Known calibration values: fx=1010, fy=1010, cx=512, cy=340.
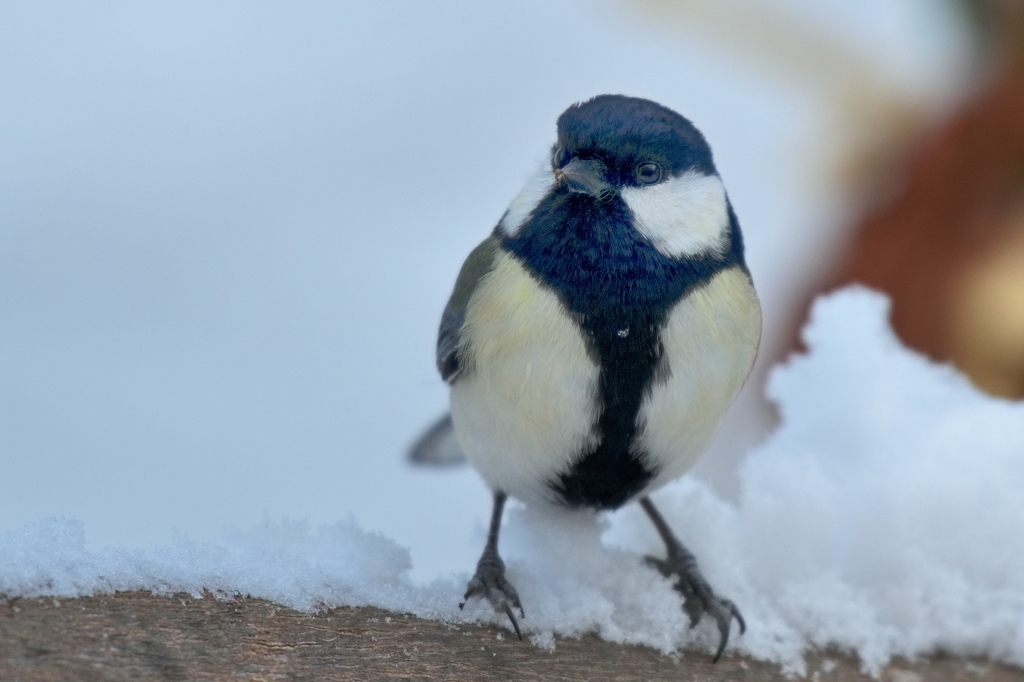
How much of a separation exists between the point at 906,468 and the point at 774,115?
1.56m

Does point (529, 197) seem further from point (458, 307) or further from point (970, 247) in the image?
point (970, 247)

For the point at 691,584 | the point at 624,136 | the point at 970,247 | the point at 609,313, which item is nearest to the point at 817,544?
the point at 691,584

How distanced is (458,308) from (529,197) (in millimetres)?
172

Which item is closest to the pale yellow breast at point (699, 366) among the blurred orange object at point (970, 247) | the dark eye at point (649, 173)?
the dark eye at point (649, 173)

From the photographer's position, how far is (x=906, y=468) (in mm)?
1315

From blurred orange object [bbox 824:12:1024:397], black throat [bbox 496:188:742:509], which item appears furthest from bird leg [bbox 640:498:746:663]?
blurred orange object [bbox 824:12:1024:397]

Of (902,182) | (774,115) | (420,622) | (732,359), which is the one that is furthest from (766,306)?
(420,622)

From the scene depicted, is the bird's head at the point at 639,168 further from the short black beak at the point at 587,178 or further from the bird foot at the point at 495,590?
the bird foot at the point at 495,590

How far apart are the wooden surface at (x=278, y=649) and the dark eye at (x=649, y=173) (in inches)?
19.0

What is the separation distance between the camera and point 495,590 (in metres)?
1.07

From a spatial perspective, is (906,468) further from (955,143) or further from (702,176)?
(955,143)

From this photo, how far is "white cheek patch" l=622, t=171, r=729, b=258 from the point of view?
39.3 inches

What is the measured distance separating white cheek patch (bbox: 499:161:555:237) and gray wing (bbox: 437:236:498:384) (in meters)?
0.04

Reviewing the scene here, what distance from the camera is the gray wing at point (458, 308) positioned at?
1110 millimetres
